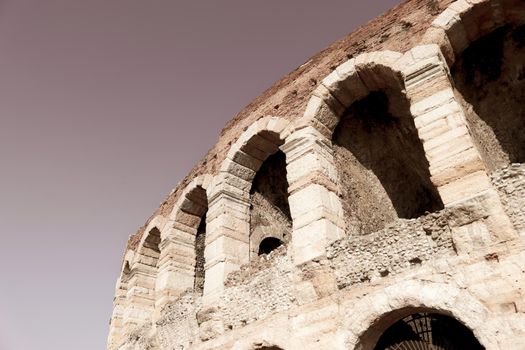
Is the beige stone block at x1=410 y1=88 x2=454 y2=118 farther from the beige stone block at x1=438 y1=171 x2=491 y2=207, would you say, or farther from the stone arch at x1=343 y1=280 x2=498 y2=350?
the stone arch at x1=343 y1=280 x2=498 y2=350

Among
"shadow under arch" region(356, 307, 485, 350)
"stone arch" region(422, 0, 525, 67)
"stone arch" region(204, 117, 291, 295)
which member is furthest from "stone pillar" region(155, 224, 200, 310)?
"stone arch" region(422, 0, 525, 67)

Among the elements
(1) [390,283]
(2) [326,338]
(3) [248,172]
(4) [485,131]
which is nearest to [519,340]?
(1) [390,283]

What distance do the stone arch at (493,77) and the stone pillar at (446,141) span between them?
66cm

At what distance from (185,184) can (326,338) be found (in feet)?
19.3

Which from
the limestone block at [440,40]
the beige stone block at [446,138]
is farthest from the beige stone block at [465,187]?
the limestone block at [440,40]

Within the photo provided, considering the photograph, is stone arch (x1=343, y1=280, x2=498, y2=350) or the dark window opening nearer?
stone arch (x1=343, y1=280, x2=498, y2=350)

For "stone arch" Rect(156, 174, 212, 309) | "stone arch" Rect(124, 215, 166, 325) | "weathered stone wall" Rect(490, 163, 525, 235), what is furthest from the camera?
"stone arch" Rect(124, 215, 166, 325)

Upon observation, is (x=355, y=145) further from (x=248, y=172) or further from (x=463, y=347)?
(x=463, y=347)

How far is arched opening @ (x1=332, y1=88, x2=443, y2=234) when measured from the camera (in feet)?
23.8

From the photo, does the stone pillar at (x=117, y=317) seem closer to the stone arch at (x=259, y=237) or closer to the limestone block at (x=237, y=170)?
the stone arch at (x=259, y=237)

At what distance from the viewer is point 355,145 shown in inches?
298

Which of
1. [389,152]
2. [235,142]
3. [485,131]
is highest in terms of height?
[235,142]

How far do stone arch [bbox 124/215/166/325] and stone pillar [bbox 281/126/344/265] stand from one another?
15.5ft

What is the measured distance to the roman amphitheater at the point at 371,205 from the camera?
4438 millimetres
